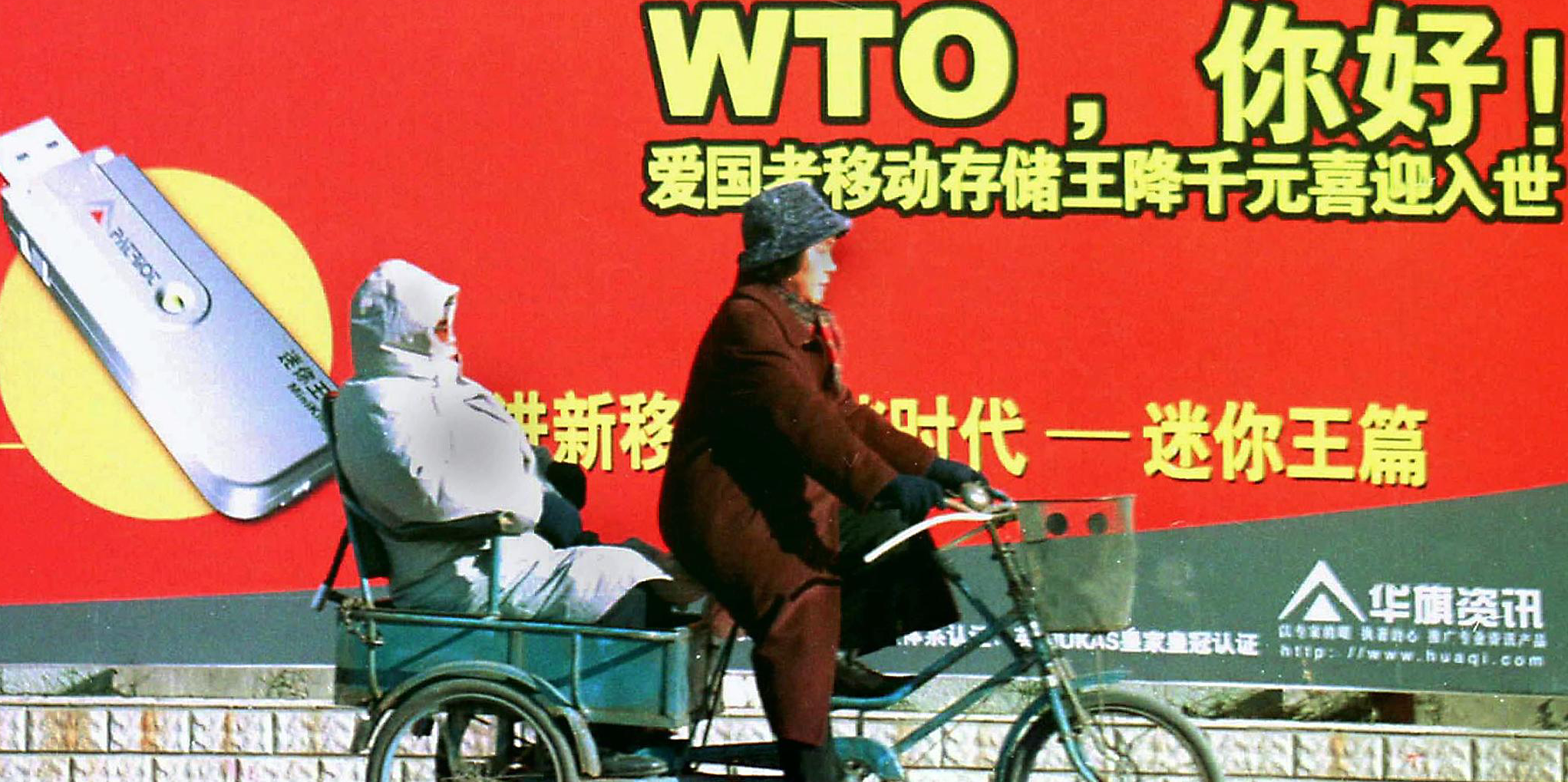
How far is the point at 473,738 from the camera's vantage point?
17.1 ft

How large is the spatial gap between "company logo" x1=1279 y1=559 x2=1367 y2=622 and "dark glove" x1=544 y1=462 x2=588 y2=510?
2.31 metres

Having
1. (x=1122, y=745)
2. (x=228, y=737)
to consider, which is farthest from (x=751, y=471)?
(x=228, y=737)

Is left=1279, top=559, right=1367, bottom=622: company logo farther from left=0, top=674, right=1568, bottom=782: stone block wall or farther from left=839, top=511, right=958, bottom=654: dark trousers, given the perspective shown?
left=839, top=511, right=958, bottom=654: dark trousers

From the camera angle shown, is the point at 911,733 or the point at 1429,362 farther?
the point at 1429,362

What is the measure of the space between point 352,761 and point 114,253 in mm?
1876

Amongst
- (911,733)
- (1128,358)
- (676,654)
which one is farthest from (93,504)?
(1128,358)

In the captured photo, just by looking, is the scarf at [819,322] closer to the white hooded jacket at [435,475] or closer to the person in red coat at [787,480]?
the person in red coat at [787,480]

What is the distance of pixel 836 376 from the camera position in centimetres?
532

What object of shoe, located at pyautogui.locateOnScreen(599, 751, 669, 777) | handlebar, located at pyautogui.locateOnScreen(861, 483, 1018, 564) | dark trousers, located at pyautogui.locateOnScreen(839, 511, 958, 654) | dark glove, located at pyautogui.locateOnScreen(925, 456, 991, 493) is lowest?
shoe, located at pyautogui.locateOnScreen(599, 751, 669, 777)

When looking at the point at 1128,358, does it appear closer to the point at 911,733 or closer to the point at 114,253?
the point at 911,733

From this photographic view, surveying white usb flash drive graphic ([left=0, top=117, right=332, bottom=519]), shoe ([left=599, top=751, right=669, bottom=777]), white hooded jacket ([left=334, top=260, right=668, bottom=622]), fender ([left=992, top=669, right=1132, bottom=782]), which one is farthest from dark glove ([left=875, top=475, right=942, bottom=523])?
white usb flash drive graphic ([left=0, top=117, right=332, bottom=519])

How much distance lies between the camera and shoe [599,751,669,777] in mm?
5172

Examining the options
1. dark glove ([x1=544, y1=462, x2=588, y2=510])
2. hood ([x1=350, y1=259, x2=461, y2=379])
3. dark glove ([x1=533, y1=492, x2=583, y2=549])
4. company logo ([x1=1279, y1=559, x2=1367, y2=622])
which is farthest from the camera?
company logo ([x1=1279, y1=559, x2=1367, y2=622])

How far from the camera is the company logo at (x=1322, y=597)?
635 cm
